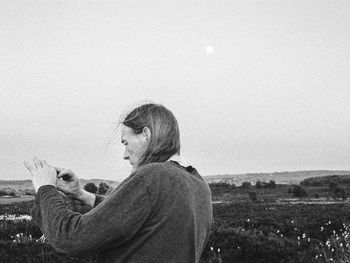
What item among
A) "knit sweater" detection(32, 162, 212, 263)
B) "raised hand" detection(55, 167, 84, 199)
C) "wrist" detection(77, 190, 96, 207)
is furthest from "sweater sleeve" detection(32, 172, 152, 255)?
"wrist" detection(77, 190, 96, 207)

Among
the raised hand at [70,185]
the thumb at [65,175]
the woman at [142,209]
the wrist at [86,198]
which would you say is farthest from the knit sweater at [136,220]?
the wrist at [86,198]

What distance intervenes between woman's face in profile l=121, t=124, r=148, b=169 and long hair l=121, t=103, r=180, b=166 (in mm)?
16

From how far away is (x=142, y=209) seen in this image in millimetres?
1616

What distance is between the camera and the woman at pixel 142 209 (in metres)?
1.61

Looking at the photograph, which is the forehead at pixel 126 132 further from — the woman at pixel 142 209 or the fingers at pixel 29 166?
the fingers at pixel 29 166

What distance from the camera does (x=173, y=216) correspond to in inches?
66.5

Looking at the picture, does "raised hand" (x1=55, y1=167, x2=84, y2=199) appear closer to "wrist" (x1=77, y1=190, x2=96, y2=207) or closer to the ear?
"wrist" (x1=77, y1=190, x2=96, y2=207)

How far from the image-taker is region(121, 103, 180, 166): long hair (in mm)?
1836

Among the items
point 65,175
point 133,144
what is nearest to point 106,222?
point 133,144

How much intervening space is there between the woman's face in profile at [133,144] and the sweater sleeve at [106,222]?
24 cm

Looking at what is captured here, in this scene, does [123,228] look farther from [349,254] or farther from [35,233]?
[35,233]

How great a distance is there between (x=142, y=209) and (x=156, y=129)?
372 millimetres

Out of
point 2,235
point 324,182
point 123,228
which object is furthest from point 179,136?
point 324,182

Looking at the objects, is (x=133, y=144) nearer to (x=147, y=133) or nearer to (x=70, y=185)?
(x=147, y=133)
